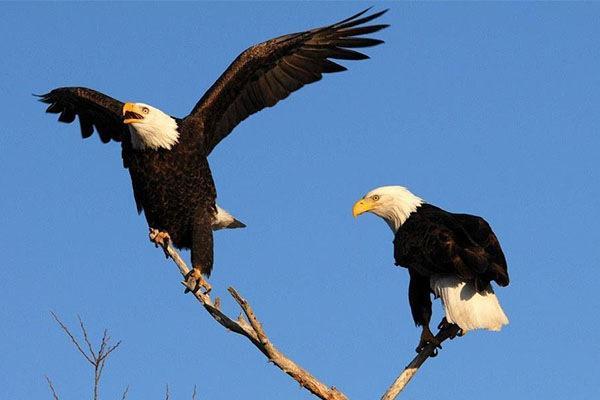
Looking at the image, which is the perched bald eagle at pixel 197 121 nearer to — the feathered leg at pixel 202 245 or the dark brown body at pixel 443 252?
the feathered leg at pixel 202 245

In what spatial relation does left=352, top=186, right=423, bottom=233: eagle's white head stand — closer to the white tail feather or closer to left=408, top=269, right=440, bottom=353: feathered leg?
left=408, top=269, right=440, bottom=353: feathered leg

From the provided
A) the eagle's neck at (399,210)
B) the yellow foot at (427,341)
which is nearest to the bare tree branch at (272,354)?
the yellow foot at (427,341)

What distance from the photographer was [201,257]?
24.3ft

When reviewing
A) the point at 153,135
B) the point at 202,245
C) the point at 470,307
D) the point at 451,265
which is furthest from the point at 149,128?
the point at 470,307

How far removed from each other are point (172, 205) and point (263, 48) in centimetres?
162

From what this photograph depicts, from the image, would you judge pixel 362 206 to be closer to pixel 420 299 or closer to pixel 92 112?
pixel 420 299

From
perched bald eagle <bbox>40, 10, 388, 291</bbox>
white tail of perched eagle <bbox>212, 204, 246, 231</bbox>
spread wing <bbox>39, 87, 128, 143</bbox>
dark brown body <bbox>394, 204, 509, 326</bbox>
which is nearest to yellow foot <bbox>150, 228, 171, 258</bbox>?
perched bald eagle <bbox>40, 10, 388, 291</bbox>

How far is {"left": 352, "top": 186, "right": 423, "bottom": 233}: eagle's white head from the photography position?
727cm

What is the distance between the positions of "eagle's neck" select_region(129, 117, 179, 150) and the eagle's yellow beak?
1389 mm

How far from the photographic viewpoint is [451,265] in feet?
21.0

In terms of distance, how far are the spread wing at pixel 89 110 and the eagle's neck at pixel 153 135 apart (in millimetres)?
302

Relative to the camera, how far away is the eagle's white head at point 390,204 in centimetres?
727

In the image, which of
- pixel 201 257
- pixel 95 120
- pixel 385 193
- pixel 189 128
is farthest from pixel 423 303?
pixel 95 120

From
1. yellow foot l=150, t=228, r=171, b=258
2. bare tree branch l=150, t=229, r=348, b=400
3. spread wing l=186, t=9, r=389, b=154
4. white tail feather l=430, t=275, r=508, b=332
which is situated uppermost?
spread wing l=186, t=9, r=389, b=154
